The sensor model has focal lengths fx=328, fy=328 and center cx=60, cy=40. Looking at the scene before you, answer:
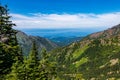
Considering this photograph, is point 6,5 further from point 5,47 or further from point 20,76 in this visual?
point 20,76

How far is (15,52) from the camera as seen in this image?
59938 millimetres

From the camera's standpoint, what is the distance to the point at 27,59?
58.1 m

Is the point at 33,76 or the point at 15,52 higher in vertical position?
the point at 15,52

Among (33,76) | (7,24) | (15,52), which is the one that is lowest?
(33,76)

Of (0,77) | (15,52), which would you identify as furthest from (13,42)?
(0,77)

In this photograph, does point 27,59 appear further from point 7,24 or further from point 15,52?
point 7,24

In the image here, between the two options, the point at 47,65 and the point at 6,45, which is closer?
the point at 6,45

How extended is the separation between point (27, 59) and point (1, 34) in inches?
249

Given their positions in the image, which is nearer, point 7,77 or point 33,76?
point 7,77

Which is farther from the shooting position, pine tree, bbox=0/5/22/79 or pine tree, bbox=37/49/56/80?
pine tree, bbox=37/49/56/80

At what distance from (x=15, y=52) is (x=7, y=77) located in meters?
7.11

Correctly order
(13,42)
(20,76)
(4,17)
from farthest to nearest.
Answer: (13,42) < (4,17) < (20,76)

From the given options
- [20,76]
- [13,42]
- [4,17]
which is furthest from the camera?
[13,42]

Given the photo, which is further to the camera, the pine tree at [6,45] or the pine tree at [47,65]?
the pine tree at [47,65]
